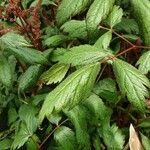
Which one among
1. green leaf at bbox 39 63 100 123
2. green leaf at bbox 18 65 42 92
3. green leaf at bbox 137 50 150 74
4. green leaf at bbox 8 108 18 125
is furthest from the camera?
green leaf at bbox 8 108 18 125

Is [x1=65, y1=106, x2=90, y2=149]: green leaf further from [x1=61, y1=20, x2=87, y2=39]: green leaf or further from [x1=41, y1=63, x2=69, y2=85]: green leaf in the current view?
[x1=61, y1=20, x2=87, y2=39]: green leaf

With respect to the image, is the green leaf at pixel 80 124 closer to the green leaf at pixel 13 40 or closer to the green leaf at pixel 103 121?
the green leaf at pixel 103 121

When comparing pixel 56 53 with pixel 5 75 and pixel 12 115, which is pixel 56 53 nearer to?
pixel 5 75

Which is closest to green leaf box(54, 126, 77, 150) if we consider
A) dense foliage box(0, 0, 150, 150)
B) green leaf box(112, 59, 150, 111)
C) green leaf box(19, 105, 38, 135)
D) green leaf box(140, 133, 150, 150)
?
dense foliage box(0, 0, 150, 150)

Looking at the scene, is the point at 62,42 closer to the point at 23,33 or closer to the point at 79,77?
the point at 23,33

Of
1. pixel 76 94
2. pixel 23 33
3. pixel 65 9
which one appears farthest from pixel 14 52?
pixel 76 94

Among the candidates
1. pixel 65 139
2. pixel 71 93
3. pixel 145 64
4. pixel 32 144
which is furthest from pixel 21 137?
pixel 145 64
